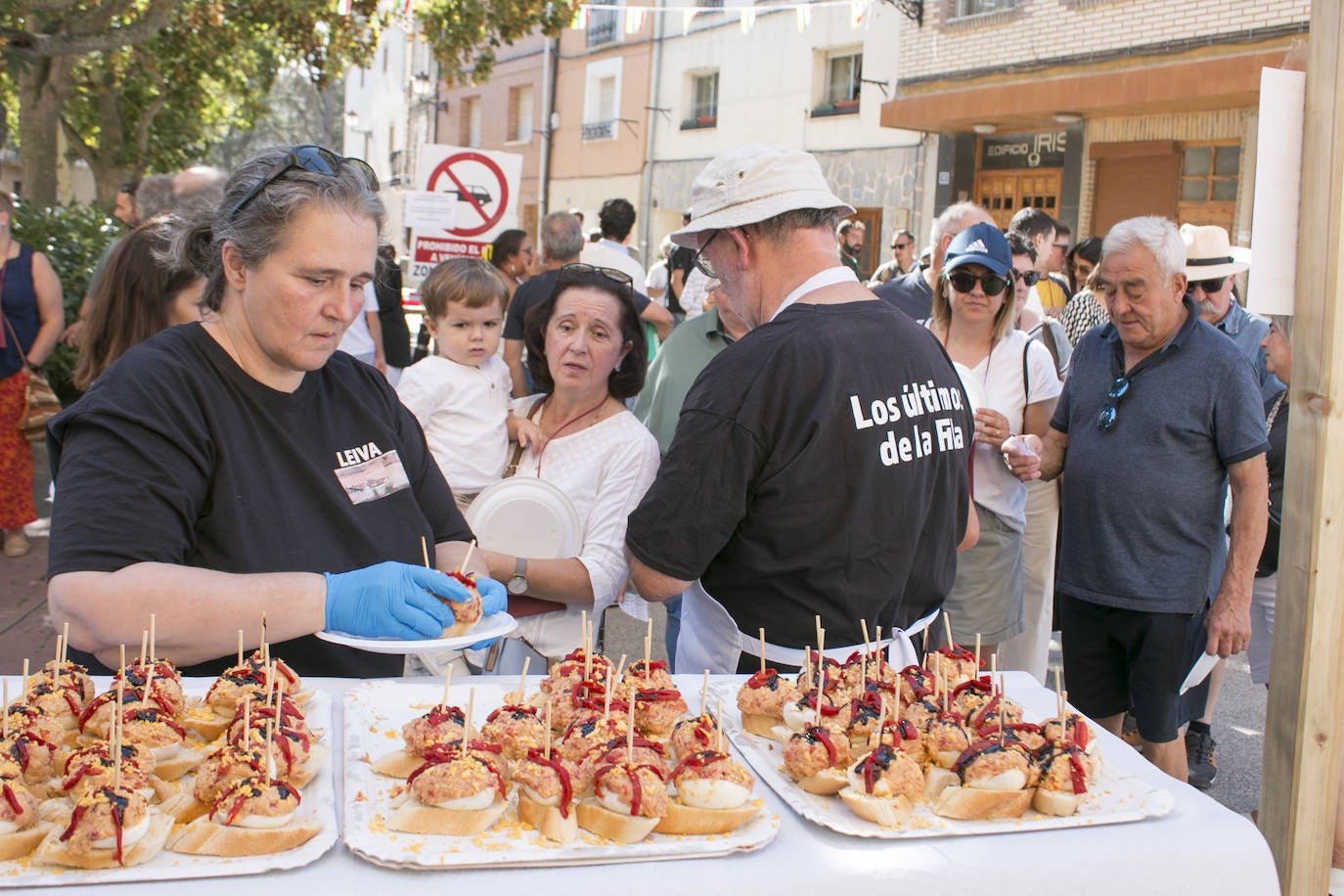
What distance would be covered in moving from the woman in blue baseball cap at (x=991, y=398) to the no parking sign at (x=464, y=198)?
429cm

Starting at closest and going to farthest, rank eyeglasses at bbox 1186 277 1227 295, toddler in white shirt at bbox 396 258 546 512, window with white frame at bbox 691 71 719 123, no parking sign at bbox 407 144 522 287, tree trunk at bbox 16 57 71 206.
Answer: toddler in white shirt at bbox 396 258 546 512 → eyeglasses at bbox 1186 277 1227 295 → no parking sign at bbox 407 144 522 287 → tree trunk at bbox 16 57 71 206 → window with white frame at bbox 691 71 719 123

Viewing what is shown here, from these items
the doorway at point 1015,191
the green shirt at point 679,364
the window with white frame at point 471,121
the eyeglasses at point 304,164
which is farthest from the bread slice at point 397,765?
the window with white frame at point 471,121

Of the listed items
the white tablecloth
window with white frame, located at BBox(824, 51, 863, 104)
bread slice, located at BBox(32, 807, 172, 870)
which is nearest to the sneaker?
the white tablecloth

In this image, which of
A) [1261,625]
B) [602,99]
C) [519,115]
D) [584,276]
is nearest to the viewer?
[584,276]

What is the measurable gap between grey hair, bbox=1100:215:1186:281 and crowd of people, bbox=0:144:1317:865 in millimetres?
15

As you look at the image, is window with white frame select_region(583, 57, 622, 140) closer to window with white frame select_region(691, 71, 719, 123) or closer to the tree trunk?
window with white frame select_region(691, 71, 719, 123)

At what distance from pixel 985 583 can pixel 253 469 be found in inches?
113

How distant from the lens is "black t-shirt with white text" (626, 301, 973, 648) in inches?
102

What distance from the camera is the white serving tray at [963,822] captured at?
1904 mm

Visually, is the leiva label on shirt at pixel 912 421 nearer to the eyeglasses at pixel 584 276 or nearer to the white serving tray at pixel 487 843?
the white serving tray at pixel 487 843

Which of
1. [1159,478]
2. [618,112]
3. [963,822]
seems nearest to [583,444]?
[1159,478]

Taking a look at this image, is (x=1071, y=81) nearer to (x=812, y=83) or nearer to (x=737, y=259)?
(x=812, y=83)

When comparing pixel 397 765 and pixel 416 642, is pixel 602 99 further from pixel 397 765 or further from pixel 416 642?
pixel 397 765

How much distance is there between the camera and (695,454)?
2.63 metres
